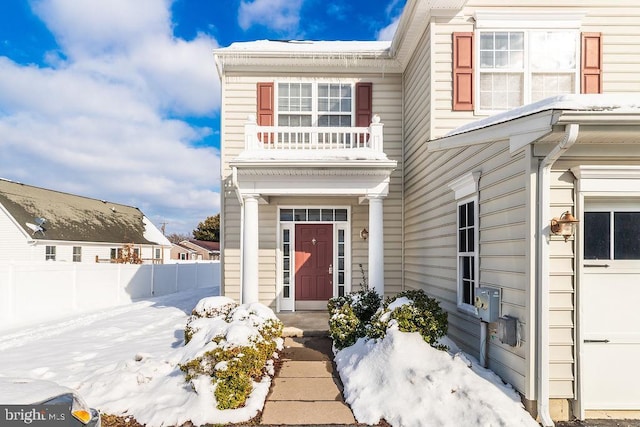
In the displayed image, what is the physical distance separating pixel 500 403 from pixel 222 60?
27.5 ft

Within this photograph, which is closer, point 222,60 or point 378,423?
point 378,423

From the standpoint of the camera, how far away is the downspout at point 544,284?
3477 millimetres

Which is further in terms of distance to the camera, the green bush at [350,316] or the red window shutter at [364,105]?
the red window shutter at [364,105]

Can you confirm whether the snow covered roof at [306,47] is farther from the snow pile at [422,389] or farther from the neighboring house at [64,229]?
the neighboring house at [64,229]

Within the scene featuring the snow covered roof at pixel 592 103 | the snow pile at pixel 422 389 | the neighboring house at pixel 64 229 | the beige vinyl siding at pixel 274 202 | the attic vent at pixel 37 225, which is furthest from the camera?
the attic vent at pixel 37 225

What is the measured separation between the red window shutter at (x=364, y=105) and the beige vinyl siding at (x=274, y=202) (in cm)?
16

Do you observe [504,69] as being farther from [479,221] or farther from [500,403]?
[500,403]

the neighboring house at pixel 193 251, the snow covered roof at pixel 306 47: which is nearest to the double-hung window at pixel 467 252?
the snow covered roof at pixel 306 47

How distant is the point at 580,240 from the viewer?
3592 mm

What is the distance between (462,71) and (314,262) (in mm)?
5150

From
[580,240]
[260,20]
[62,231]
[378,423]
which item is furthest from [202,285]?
[580,240]

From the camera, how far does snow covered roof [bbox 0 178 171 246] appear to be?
16500 millimetres

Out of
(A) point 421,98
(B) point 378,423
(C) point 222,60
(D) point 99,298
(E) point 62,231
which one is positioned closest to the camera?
(B) point 378,423

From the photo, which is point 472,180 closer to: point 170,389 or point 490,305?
point 490,305
